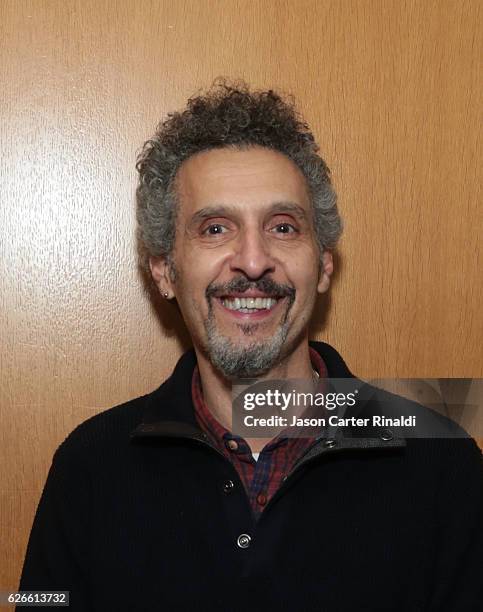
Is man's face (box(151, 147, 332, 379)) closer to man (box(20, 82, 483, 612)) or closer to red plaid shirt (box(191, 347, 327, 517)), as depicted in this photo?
man (box(20, 82, 483, 612))

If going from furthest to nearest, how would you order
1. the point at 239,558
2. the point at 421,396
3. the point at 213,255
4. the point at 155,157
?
1. the point at 421,396
2. the point at 155,157
3. the point at 213,255
4. the point at 239,558

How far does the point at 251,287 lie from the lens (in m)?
1.32

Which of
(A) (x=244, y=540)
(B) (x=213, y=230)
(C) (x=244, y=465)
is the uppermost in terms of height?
(B) (x=213, y=230)

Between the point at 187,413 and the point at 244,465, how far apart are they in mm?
131

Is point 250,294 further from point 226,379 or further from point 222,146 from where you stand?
point 222,146

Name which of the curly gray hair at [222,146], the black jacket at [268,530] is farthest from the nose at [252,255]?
the black jacket at [268,530]

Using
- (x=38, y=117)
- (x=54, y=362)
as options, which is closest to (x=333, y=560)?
(x=54, y=362)

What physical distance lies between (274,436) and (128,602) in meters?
0.36

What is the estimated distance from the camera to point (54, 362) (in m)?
1.57

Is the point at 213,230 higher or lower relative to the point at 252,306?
higher

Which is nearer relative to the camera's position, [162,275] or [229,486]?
[229,486]

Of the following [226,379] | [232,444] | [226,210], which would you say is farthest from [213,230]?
[232,444]

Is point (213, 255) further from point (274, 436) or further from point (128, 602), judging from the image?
point (128, 602)

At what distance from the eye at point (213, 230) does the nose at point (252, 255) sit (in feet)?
0.14
